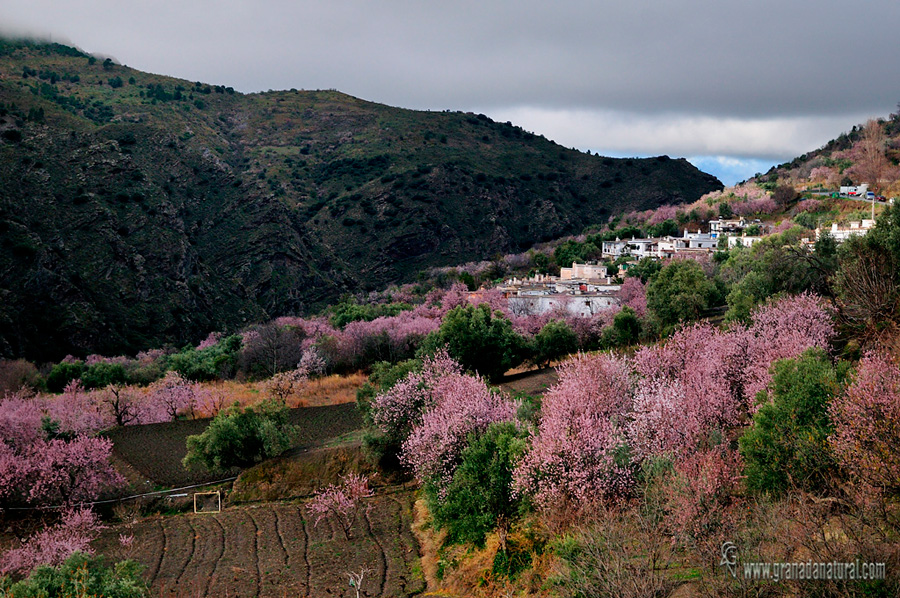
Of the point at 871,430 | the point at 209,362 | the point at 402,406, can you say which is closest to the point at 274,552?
the point at 402,406

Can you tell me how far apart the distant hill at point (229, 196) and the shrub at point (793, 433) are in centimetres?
5164

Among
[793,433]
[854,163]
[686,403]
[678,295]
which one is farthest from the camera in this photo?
[854,163]

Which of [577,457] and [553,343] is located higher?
[577,457]

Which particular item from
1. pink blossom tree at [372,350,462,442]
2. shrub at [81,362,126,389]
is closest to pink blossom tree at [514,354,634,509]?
pink blossom tree at [372,350,462,442]

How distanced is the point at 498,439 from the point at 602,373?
434 cm

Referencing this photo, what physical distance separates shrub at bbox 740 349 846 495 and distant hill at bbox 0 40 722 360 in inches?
2033

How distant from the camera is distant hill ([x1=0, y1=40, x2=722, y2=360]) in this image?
58344mm

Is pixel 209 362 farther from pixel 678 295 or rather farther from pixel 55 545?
pixel 678 295

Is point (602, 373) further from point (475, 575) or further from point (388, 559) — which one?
point (388, 559)

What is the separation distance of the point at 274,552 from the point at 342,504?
8.10ft

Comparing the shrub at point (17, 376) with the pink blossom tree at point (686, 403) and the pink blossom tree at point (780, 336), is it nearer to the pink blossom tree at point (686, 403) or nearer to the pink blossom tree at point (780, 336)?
the pink blossom tree at point (686, 403)

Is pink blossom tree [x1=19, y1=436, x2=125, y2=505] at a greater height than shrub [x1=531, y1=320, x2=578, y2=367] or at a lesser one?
lesser

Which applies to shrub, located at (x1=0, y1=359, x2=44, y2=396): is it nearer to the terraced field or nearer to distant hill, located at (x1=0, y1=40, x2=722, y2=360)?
distant hill, located at (x1=0, y1=40, x2=722, y2=360)

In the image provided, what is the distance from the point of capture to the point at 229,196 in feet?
280
